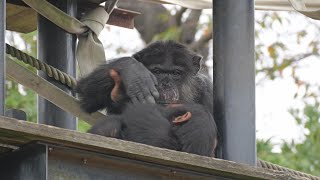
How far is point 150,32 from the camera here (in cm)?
1599

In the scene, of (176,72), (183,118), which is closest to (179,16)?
(176,72)

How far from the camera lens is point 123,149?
4055 millimetres

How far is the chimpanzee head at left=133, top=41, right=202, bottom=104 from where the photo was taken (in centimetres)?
599

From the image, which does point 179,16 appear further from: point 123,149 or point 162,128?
point 123,149

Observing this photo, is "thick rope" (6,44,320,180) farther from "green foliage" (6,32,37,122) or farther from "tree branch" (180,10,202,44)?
"tree branch" (180,10,202,44)

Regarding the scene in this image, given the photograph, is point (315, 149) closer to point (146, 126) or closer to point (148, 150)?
point (146, 126)

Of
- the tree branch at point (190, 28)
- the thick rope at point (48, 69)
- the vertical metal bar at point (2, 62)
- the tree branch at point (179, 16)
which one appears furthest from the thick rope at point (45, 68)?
the tree branch at point (179, 16)

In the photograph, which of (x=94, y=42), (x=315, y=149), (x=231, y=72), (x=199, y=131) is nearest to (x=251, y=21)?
(x=231, y=72)

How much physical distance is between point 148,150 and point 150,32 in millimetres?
11919

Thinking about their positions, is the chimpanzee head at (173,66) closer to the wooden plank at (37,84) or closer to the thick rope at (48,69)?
the thick rope at (48,69)

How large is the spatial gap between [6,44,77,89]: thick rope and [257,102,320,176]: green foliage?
Answer: 5861 mm

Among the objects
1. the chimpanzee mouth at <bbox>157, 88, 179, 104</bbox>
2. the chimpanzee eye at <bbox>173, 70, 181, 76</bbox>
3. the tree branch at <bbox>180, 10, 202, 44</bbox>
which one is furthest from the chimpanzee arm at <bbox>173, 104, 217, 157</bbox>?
the tree branch at <bbox>180, 10, 202, 44</bbox>

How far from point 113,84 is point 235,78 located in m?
1.06

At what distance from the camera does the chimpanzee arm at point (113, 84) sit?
212 inches
